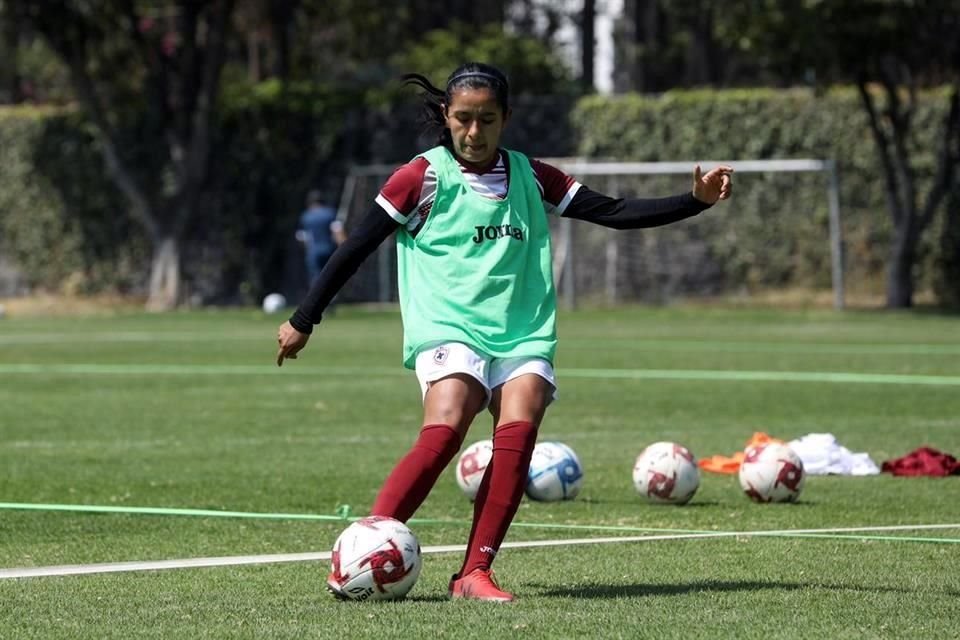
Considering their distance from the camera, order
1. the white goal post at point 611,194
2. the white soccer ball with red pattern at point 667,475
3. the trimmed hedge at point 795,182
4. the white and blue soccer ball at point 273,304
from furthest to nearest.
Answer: the white and blue soccer ball at point 273,304 < the trimmed hedge at point 795,182 < the white goal post at point 611,194 < the white soccer ball with red pattern at point 667,475

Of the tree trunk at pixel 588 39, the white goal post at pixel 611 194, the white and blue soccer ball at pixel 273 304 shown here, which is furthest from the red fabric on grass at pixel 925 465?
the tree trunk at pixel 588 39

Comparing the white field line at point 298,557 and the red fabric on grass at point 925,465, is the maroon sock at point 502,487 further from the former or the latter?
the red fabric on grass at point 925,465

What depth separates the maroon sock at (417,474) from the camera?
6629 millimetres

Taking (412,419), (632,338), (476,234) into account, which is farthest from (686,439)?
(632,338)

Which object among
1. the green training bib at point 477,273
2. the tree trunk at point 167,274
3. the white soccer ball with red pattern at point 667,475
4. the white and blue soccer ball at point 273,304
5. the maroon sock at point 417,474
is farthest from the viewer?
the tree trunk at point 167,274

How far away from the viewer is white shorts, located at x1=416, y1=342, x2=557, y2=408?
667 centimetres

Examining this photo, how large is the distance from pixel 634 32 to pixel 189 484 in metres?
37.4

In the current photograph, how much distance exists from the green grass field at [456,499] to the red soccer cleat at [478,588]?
0.08 meters

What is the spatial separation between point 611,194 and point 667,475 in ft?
90.6

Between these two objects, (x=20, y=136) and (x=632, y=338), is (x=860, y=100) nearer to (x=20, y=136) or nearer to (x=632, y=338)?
(x=632, y=338)

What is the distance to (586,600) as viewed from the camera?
6.56 metres

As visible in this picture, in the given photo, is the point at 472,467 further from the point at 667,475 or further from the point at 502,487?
the point at 502,487

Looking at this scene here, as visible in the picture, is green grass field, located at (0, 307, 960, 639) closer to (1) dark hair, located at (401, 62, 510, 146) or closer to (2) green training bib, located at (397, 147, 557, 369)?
(2) green training bib, located at (397, 147, 557, 369)

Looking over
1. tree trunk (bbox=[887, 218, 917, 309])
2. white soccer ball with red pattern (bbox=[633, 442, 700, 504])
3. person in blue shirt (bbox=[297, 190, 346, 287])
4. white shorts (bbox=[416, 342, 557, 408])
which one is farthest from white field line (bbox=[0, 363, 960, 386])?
tree trunk (bbox=[887, 218, 917, 309])
